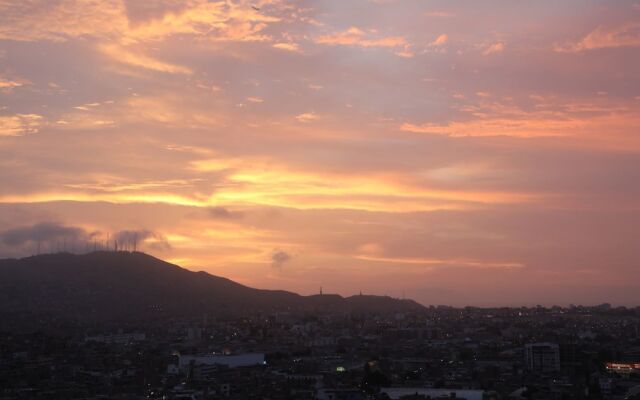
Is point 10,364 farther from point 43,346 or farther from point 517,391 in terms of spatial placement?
point 517,391

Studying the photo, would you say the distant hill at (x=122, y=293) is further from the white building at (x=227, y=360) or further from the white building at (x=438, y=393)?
the white building at (x=438, y=393)

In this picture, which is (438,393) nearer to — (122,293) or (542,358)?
(542,358)

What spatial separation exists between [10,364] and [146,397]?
57.3ft

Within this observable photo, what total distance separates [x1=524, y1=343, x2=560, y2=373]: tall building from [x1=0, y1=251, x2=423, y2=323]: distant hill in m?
67.1

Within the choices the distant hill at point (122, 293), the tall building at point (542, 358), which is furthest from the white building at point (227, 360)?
the distant hill at point (122, 293)

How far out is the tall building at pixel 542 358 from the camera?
61.3 m

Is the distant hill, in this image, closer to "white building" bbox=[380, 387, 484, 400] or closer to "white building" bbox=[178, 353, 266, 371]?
"white building" bbox=[178, 353, 266, 371]

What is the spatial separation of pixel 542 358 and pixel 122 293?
92644 mm

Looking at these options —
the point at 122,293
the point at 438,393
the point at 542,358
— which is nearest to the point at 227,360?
the point at 542,358

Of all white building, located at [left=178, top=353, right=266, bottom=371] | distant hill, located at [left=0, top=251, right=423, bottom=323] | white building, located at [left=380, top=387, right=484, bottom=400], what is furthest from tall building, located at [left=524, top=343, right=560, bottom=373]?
distant hill, located at [left=0, top=251, right=423, bottom=323]

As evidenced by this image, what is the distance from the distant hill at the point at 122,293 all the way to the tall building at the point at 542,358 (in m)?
67.1

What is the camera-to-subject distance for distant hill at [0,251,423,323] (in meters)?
129

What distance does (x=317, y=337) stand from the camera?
90.1m

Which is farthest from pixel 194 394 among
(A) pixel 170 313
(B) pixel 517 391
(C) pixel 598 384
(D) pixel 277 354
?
(A) pixel 170 313
